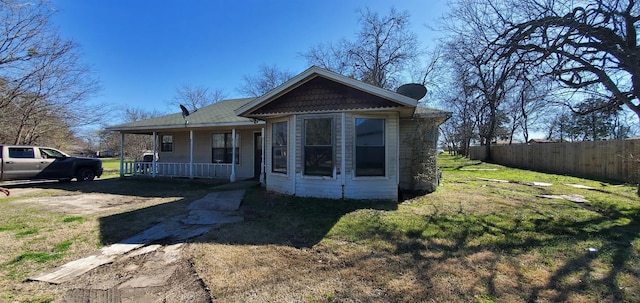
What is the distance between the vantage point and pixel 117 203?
8430 millimetres

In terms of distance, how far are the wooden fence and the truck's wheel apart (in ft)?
65.3

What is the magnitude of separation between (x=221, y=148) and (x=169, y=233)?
26.7 feet

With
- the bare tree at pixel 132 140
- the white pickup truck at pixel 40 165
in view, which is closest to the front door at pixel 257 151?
the white pickup truck at pixel 40 165

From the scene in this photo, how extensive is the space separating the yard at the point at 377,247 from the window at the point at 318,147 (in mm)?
966

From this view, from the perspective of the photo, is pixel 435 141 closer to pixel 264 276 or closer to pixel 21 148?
pixel 264 276

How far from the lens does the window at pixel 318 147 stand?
316 inches

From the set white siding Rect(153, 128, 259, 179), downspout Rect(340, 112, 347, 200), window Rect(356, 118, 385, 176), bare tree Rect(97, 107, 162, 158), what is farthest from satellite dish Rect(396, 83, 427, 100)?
bare tree Rect(97, 107, 162, 158)

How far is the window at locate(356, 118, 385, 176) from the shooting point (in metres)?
7.97

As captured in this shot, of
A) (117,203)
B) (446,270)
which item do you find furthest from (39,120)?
(446,270)

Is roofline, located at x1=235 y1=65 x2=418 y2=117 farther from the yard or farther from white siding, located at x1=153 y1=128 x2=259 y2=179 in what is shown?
white siding, located at x1=153 y1=128 x2=259 y2=179

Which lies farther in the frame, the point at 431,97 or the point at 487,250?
the point at 431,97

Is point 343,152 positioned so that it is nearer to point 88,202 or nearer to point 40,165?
point 88,202

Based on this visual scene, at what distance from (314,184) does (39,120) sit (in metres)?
21.1

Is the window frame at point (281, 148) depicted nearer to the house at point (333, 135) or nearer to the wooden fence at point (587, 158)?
the house at point (333, 135)
